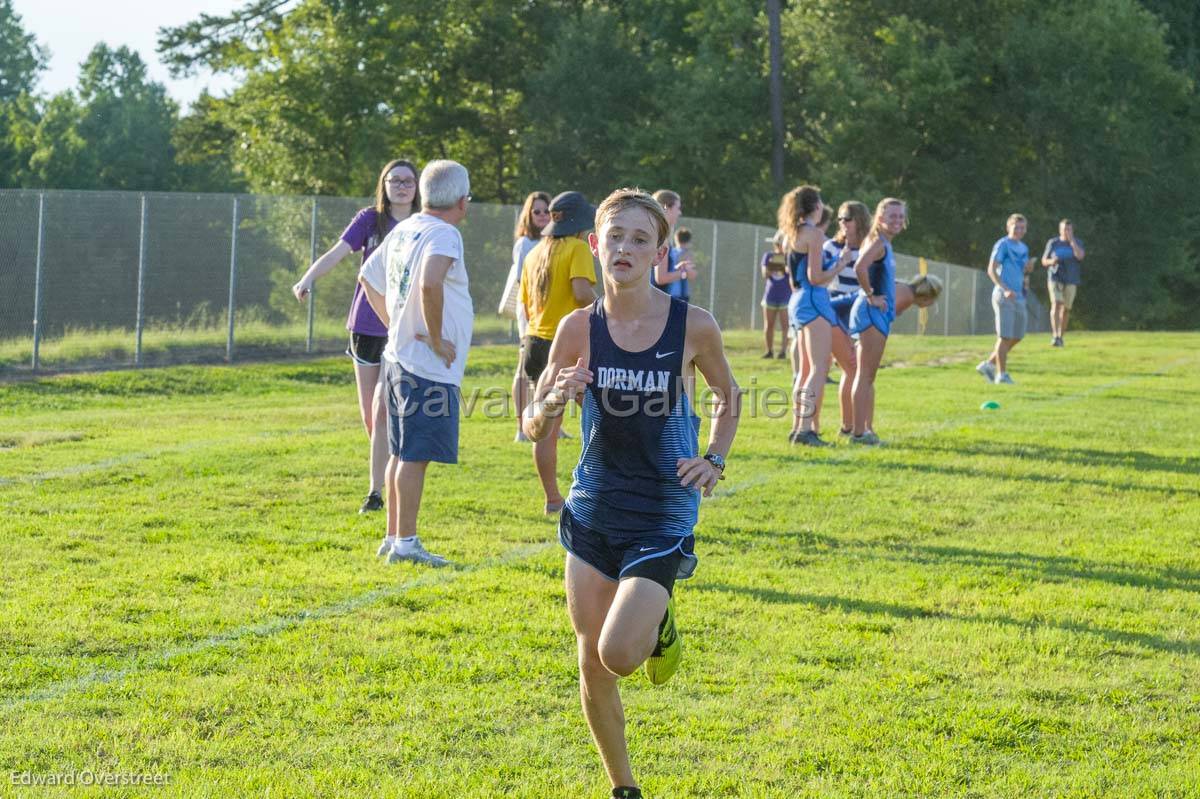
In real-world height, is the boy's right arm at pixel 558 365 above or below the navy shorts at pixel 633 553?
above

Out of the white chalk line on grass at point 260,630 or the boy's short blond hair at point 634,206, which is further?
the white chalk line on grass at point 260,630

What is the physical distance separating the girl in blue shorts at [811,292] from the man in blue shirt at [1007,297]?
6217mm

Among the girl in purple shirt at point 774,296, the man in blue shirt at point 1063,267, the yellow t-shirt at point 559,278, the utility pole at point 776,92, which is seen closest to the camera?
the yellow t-shirt at point 559,278

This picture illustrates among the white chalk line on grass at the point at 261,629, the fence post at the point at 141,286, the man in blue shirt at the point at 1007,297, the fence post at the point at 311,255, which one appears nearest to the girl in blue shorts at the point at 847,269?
the white chalk line on grass at the point at 261,629

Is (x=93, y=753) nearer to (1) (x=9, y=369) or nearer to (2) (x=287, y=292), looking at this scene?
(1) (x=9, y=369)

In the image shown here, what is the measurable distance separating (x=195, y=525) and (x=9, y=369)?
9992 mm

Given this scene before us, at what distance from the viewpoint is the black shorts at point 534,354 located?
886cm

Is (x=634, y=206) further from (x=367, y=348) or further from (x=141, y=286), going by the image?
(x=141, y=286)

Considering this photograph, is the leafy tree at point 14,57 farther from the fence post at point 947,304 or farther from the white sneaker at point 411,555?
the white sneaker at point 411,555

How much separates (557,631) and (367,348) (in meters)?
3.18

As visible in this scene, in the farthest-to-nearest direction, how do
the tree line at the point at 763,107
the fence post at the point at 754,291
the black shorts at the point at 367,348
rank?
1. the tree line at the point at 763,107
2. the fence post at the point at 754,291
3. the black shorts at the point at 367,348

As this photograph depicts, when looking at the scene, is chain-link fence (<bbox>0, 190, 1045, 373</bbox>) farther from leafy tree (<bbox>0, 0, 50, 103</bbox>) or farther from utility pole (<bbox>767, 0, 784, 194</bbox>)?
leafy tree (<bbox>0, 0, 50, 103</bbox>)

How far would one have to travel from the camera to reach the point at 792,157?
150 ft

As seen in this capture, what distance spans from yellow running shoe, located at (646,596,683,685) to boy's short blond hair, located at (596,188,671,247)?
3.60ft
